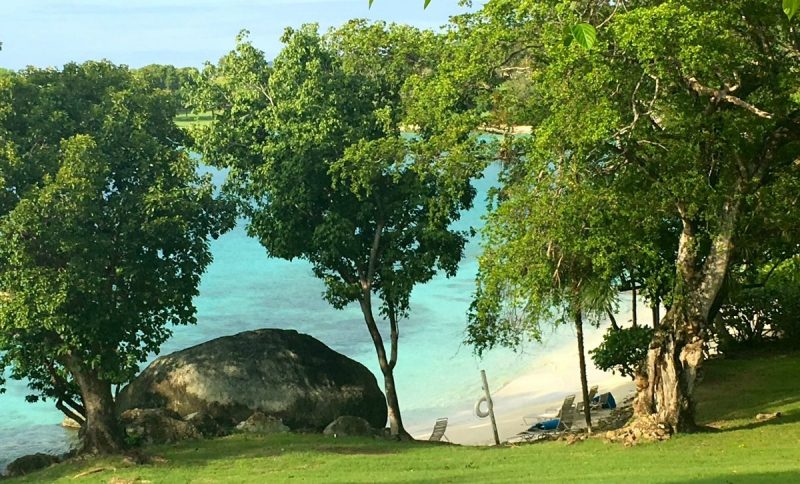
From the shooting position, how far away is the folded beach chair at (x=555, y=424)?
26.0m

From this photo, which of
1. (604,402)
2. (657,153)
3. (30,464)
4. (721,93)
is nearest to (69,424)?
(30,464)

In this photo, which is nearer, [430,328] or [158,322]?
[158,322]

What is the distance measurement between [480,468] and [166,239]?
27.4 feet

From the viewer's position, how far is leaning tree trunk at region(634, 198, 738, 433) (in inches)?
706

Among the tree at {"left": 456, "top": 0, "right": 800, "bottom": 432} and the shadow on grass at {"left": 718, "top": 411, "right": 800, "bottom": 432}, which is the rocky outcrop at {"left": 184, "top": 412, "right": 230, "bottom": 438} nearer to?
the tree at {"left": 456, "top": 0, "right": 800, "bottom": 432}

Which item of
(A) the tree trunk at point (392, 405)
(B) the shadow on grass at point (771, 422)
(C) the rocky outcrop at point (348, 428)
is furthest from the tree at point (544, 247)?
(A) the tree trunk at point (392, 405)

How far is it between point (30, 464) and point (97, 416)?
1.63m

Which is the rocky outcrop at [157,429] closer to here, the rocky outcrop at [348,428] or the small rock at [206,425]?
the small rock at [206,425]

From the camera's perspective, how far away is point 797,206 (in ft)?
56.7

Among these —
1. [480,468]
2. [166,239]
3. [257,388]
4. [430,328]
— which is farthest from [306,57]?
[430,328]

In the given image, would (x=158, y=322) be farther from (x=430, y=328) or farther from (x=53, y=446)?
(x=430, y=328)

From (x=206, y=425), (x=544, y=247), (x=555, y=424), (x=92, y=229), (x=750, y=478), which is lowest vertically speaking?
(x=750, y=478)

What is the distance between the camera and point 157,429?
21.6 meters

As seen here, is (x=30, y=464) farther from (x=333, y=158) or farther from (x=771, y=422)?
(x=771, y=422)
